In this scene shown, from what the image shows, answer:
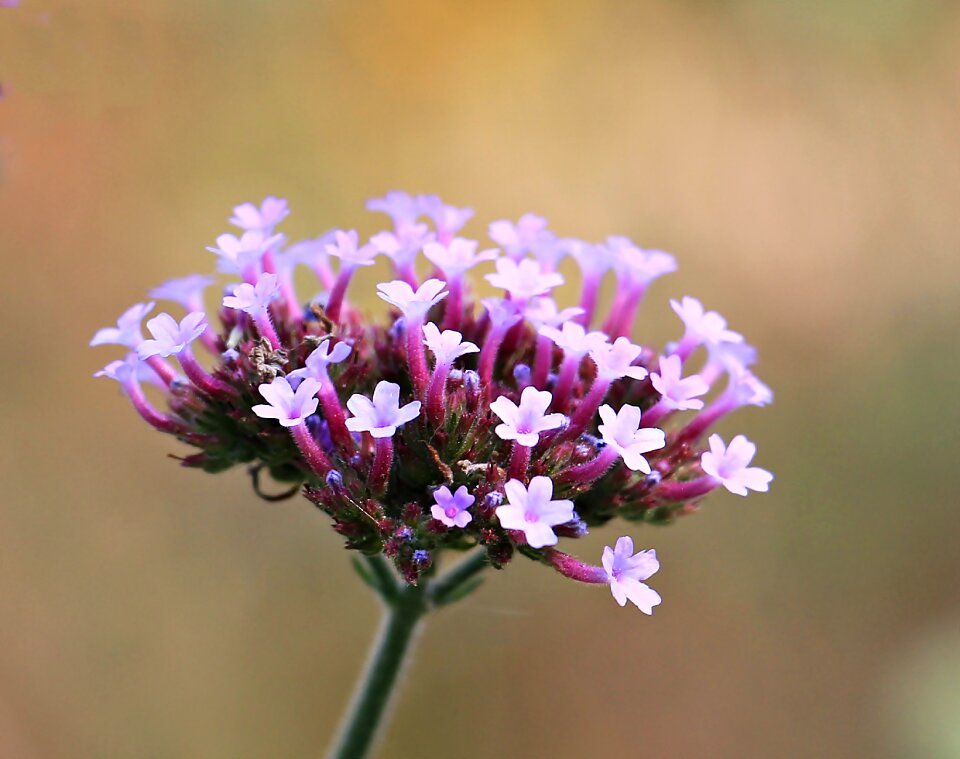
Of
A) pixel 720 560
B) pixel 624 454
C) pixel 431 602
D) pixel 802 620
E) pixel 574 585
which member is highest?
pixel 624 454

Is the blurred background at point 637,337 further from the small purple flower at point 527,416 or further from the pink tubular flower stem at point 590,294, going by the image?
the small purple flower at point 527,416

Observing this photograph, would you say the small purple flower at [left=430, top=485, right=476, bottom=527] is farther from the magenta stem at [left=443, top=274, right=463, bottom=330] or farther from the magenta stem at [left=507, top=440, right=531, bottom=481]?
the magenta stem at [left=443, top=274, right=463, bottom=330]

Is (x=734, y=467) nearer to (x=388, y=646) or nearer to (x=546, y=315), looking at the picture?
(x=546, y=315)

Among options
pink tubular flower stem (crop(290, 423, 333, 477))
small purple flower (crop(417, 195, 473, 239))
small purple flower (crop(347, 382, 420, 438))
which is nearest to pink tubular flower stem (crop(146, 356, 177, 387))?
pink tubular flower stem (crop(290, 423, 333, 477))

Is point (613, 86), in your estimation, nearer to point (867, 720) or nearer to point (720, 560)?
point (720, 560)

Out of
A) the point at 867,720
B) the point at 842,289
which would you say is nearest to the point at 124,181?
the point at 842,289

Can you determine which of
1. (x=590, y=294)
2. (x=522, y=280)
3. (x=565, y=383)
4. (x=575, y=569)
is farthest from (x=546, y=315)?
(x=575, y=569)
